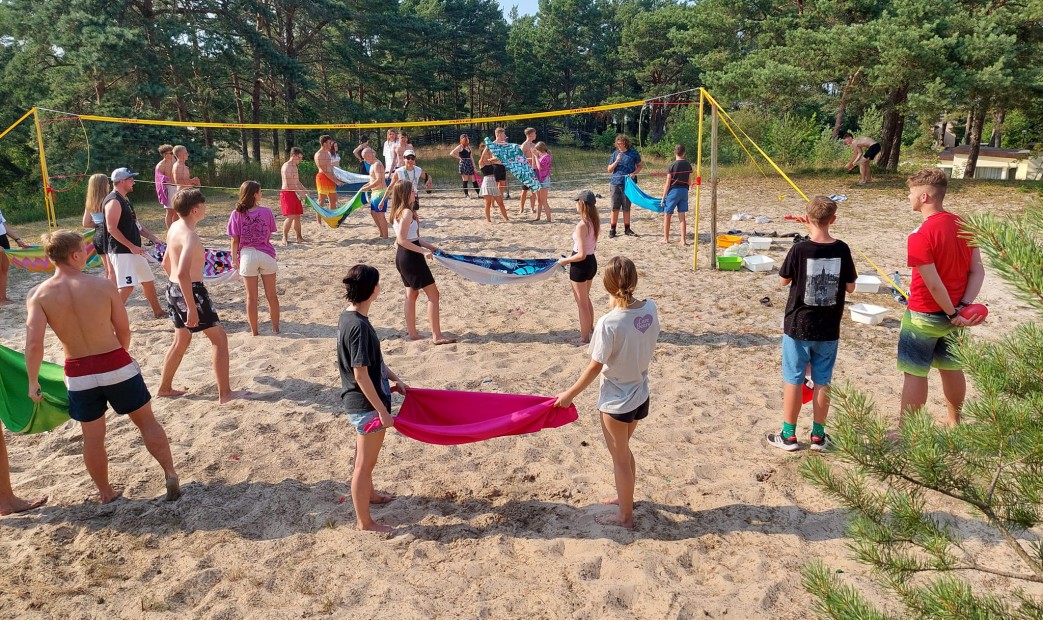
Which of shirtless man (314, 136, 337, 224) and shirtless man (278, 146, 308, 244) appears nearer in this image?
shirtless man (278, 146, 308, 244)

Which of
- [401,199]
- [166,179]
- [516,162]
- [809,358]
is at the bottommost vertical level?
[809,358]

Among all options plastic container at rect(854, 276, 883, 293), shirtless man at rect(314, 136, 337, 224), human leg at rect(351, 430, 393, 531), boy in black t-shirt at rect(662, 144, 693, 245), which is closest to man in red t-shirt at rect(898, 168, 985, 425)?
human leg at rect(351, 430, 393, 531)

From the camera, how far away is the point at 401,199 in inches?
232

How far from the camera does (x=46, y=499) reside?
393 centimetres

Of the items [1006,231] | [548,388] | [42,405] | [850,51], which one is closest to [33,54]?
[42,405]

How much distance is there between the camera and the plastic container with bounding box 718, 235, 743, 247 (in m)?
10.0

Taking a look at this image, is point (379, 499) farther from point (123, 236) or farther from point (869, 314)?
point (869, 314)

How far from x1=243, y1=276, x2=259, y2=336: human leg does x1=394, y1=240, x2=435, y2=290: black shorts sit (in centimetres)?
140

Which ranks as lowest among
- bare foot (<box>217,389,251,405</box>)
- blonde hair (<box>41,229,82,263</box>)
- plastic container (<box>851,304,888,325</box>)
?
bare foot (<box>217,389,251,405</box>)

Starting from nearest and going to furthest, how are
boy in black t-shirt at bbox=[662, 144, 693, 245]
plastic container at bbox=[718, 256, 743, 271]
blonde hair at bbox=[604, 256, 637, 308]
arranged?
blonde hair at bbox=[604, 256, 637, 308] < plastic container at bbox=[718, 256, 743, 271] < boy in black t-shirt at bbox=[662, 144, 693, 245]

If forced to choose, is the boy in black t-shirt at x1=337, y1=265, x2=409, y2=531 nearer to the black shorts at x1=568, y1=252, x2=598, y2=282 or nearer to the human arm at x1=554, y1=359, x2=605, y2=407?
the human arm at x1=554, y1=359, x2=605, y2=407

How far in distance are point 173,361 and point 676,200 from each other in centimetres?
720

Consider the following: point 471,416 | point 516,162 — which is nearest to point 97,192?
point 471,416

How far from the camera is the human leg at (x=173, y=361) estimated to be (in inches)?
196
